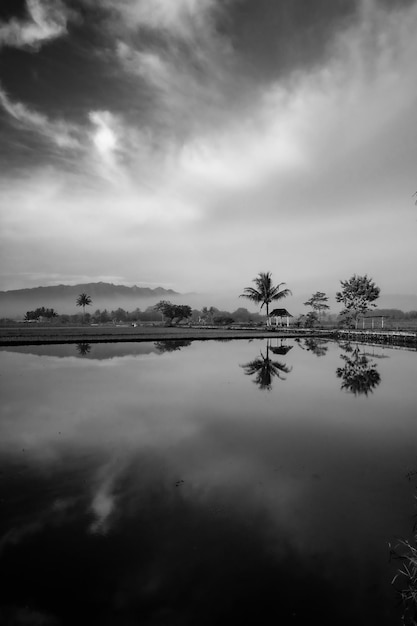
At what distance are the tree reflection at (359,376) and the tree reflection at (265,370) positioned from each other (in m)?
3.24

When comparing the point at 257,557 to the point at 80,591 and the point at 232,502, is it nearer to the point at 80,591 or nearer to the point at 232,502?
the point at 232,502

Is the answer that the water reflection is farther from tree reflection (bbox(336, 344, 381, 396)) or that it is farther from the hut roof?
the hut roof

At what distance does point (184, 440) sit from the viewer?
9.62m

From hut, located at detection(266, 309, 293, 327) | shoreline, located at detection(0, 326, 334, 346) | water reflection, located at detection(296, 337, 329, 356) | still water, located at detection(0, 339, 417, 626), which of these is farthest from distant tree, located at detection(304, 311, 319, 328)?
still water, located at detection(0, 339, 417, 626)

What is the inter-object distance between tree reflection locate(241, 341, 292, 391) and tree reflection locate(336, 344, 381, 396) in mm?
3242

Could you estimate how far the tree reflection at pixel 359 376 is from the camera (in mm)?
16672

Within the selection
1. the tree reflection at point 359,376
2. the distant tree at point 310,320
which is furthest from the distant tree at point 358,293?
the tree reflection at point 359,376

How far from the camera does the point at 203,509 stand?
6.20 m

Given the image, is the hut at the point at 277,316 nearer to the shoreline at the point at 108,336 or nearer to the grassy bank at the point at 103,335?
the grassy bank at the point at 103,335

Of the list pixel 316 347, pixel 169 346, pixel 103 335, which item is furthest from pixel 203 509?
pixel 103 335

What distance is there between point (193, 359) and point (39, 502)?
2020 cm

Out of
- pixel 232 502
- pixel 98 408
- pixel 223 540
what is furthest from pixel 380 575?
pixel 98 408

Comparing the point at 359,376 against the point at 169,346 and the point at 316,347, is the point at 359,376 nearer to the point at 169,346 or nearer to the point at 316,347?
the point at 316,347

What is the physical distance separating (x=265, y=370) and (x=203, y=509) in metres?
16.1
